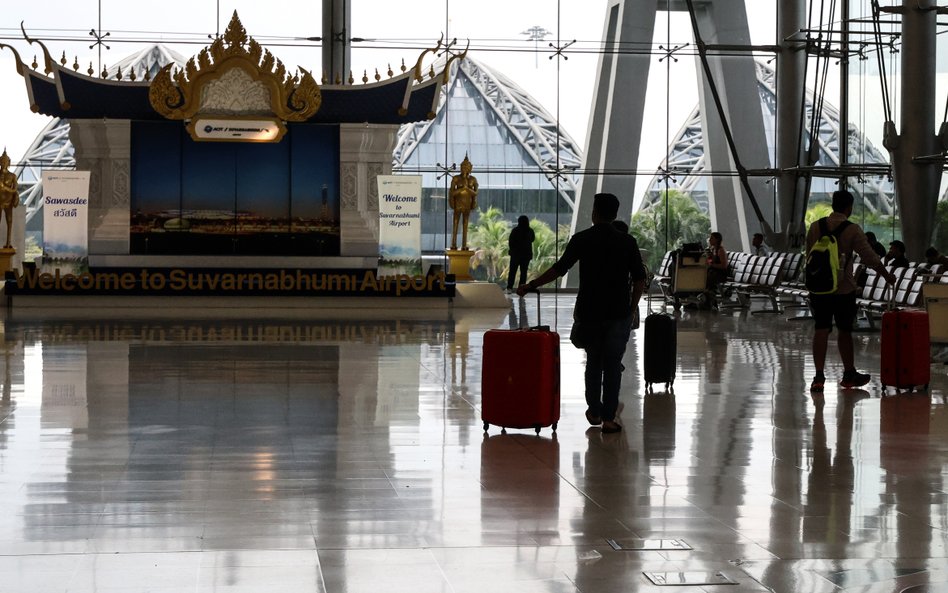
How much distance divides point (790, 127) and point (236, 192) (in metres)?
11.3

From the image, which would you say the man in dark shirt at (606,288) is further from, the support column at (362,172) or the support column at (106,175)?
the support column at (106,175)

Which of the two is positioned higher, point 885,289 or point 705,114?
point 705,114

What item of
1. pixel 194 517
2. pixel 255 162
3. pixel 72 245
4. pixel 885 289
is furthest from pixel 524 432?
pixel 255 162

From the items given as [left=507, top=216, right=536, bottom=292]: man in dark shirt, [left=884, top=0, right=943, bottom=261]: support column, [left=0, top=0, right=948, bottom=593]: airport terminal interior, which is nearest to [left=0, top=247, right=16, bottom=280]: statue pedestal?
[left=0, top=0, right=948, bottom=593]: airport terminal interior

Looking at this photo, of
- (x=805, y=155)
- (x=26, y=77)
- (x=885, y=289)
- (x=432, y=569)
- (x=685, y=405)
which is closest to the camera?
(x=432, y=569)

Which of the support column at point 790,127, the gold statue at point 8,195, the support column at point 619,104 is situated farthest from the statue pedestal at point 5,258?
the support column at point 790,127

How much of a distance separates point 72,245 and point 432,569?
17795mm

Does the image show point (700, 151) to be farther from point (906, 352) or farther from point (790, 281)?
point (906, 352)

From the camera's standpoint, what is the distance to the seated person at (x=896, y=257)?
15.5 metres

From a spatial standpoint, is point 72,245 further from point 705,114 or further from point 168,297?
point 705,114

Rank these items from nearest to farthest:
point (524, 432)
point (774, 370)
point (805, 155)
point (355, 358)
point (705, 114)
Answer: point (524, 432)
point (774, 370)
point (355, 358)
point (805, 155)
point (705, 114)

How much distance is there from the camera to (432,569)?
4.39m

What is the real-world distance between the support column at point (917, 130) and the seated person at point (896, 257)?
2742 millimetres

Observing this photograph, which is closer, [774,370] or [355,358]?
[774,370]
